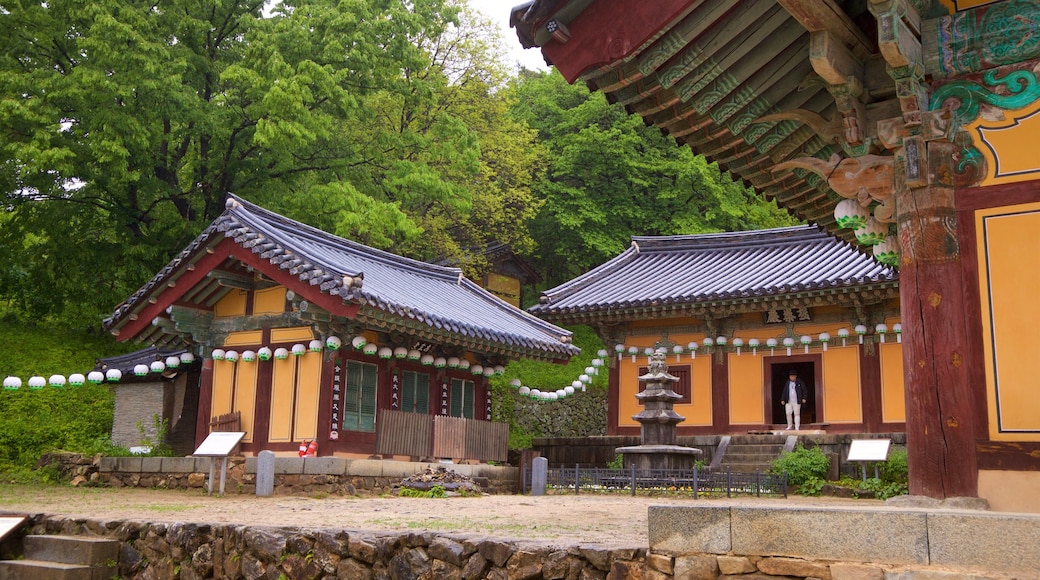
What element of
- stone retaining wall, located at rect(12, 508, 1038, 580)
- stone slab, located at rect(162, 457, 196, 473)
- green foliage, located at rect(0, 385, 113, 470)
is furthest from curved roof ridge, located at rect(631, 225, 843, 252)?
stone retaining wall, located at rect(12, 508, 1038, 580)

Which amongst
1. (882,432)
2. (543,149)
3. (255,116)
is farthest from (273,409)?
(543,149)

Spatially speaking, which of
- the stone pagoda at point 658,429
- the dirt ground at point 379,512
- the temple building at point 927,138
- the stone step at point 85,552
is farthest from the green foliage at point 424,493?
the temple building at point 927,138

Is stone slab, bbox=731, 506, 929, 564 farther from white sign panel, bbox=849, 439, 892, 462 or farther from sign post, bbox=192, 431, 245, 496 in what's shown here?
white sign panel, bbox=849, 439, 892, 462

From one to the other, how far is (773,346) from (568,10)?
17489 millimetres

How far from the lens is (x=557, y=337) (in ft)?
75.3

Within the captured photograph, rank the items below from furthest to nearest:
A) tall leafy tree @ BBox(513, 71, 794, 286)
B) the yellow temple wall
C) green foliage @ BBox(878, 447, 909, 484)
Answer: tall leafy tree @ BBox(513, 71, 794, 286)
green foliage @ BBox(878, 447, 909, 484)
the yellow temple wall

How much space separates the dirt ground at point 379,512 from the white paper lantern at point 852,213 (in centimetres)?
258

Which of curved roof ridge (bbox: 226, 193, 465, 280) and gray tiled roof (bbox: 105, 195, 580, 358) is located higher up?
curved roof ridge (bbox: 226, 193, 465, 280)

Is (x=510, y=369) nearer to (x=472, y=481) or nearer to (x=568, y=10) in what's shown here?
(x=472, y=481)

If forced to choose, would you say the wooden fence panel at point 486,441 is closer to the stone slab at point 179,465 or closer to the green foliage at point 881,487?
the stone slab at point 179,465

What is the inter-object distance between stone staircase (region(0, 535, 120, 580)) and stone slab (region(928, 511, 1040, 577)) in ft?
28.0

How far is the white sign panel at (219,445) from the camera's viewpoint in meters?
15.3

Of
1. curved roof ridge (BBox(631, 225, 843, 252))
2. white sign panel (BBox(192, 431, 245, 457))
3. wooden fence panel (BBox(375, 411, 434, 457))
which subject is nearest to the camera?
white sign panel (BBox(192, 431, 245, 457))

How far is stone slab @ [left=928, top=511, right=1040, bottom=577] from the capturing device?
14.8 feet
